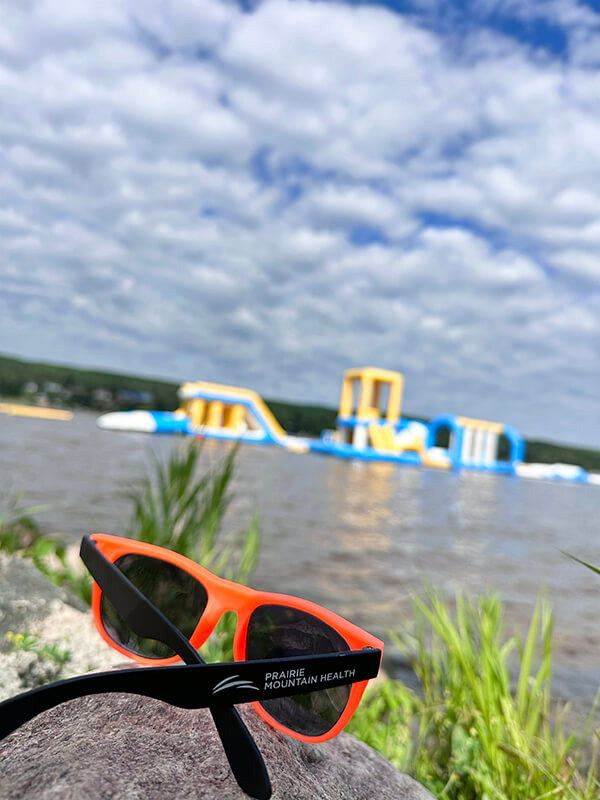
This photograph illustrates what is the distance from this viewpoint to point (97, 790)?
78 cm

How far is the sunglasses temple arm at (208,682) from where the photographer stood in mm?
742

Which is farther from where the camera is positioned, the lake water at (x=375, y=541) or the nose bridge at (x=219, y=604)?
the lake water at (x=375, y=541)

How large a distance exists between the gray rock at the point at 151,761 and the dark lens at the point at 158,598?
10 cm

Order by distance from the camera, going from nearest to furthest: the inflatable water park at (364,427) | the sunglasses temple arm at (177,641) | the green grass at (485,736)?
the sunglasses temple arm at (177,641) < the green grass at (485,736) < the inflatable water park at (364,427)

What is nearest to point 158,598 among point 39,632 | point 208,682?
point 208,682

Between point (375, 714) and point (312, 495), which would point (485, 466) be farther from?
point (375, 714)

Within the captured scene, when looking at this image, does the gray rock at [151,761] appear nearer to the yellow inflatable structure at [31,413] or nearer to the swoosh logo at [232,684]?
the swoosh logo at [232,684]

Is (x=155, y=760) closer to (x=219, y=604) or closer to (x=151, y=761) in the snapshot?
(x=151, y=761)

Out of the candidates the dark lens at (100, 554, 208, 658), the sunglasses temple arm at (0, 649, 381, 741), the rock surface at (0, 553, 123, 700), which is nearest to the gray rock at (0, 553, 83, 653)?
the rock surface at (0, 553, 123, 700)

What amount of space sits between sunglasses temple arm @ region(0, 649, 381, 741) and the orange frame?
46mm

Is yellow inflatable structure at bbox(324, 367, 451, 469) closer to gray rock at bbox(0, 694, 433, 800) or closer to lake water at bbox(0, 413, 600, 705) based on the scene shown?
lake water at bbox(0, 413, 600, 705)

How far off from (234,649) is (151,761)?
0.24 m

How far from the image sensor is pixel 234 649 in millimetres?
1096

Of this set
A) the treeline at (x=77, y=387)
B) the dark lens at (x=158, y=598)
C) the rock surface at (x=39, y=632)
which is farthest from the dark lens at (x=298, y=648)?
the treeline at (x=77, y=387)
